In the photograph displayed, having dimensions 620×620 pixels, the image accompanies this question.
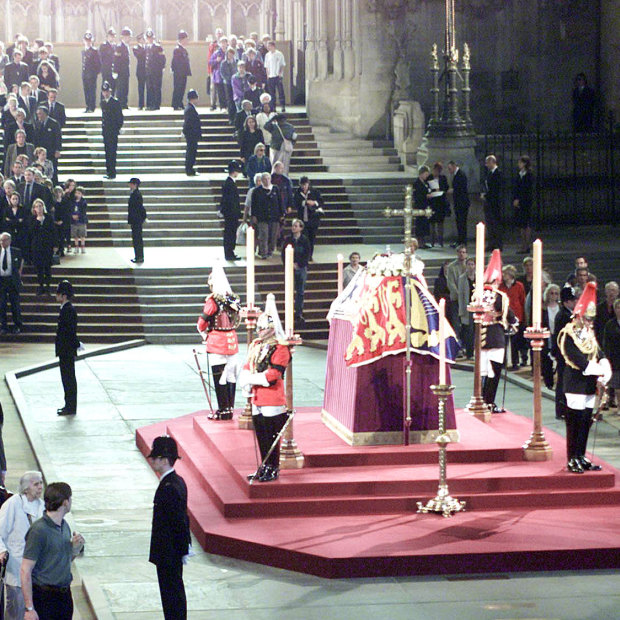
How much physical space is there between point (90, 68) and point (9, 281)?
479 inches

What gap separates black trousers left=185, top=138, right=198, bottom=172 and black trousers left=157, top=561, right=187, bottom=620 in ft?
74.0

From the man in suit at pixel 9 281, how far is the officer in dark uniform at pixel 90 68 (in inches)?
436

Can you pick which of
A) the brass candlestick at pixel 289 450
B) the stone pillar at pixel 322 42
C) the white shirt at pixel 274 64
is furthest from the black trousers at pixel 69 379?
the stone pillar at pixel 322 42

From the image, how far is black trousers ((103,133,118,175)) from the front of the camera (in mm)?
32969

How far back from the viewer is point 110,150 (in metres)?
33.3

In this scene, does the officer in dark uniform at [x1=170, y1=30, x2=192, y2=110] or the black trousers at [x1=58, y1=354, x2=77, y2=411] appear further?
the officer in dark uniform at [x1=170, y1=30, x2=192, y2=110]

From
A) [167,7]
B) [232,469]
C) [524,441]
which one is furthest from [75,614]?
[167,7]

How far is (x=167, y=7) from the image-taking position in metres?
47.3

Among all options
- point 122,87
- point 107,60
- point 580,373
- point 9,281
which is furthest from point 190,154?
point 580,373

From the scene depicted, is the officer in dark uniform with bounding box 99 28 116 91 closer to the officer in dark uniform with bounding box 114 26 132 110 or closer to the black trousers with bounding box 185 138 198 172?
the officer in dark uniform with bounding box 114 26 132 110

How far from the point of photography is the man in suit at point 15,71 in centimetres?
3472

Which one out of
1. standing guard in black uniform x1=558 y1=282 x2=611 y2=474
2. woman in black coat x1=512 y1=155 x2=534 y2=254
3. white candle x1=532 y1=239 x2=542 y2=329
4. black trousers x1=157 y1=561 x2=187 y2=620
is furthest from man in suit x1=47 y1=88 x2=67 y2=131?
black trousers x1=157 y1=561 x2=187 y2=620

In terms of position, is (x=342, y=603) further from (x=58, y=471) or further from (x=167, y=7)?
(x=167, y=7)

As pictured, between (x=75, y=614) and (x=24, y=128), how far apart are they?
67.0ft
